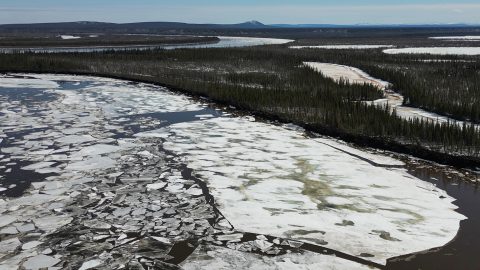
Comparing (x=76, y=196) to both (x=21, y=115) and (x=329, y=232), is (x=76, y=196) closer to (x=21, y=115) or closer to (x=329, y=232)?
(x=329, y=232)

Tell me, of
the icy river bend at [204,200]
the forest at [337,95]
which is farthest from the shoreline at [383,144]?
the icy river bend at [204,200]

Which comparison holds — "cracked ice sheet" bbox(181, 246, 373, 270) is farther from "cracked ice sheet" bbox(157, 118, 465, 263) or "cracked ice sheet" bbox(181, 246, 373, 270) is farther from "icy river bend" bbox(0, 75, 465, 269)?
"cracked ice sheet" bbox(157, 118, 465, 263)

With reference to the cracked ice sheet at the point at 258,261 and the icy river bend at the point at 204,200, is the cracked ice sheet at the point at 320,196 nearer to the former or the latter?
the icy river bend at the point at 204,200

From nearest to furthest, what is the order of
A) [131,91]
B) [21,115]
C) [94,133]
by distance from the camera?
[94,133], [21,115], [131,91]

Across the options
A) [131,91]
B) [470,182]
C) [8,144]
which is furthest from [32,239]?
[131,91]

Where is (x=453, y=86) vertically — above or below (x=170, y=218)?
above

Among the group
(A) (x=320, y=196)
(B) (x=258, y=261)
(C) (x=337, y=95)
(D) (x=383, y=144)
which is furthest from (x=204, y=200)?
(C) (x=337, y=95)

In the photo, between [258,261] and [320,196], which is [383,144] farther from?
[258,261]
